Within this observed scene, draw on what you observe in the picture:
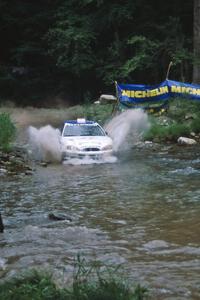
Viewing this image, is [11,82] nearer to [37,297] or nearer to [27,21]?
[27,21]

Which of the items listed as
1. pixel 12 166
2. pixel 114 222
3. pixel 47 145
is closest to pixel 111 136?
pixel 47 145

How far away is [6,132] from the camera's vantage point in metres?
18.2

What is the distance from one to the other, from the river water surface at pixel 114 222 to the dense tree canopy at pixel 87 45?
1681 centimetres

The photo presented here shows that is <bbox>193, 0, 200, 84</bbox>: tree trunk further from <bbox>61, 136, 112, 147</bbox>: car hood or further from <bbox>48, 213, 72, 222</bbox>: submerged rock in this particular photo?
<bbox>48, 213, 72, 222</bbox>: submerged rock

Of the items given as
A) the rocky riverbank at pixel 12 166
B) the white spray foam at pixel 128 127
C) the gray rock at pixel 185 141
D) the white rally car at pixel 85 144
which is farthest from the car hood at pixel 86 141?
the gray rock at pixel 185 141

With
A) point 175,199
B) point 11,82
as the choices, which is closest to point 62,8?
point 11,82

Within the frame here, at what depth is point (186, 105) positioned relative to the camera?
2611 cm

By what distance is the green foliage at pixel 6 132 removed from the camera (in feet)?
59.3

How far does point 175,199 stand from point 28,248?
453cm

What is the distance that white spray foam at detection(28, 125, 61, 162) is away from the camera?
19250 millimetres

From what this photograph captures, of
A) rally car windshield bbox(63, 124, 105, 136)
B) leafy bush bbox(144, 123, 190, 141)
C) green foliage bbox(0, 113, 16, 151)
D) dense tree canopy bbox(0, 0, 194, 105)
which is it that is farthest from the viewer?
dense tree canopy bbox(0, 0, 194, 105)

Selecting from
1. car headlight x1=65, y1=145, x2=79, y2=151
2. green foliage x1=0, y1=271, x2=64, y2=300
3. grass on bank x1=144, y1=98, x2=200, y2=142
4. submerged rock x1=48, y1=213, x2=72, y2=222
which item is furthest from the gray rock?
green foliage x1=0, y1=271, x2=64, y2=300

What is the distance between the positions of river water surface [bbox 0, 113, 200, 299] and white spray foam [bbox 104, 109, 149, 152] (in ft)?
18.3

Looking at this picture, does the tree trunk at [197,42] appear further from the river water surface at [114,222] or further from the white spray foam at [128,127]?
the river water surface at [114,222]
